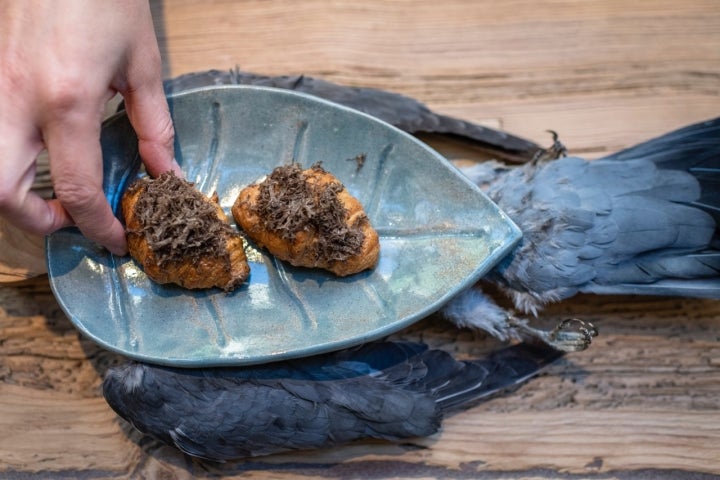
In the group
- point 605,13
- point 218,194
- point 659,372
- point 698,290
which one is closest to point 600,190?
point 698,290

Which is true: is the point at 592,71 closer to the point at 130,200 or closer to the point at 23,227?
the point at 130,200

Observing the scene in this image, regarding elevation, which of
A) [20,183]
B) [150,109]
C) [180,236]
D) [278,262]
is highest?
[150,109]

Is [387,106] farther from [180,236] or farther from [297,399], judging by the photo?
[297,399]

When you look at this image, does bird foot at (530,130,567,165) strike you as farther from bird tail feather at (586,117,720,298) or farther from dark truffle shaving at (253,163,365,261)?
dark truffle shaving at (253,163,365,261)

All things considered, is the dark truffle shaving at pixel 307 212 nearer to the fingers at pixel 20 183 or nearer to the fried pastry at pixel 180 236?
the fried pastry at pixel 180 236

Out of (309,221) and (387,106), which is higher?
(387,106)

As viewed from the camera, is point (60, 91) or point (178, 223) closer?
point (60, 91)

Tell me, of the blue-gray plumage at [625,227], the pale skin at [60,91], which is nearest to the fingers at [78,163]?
the pale skin at [60,91]

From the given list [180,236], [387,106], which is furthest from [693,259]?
[180,236]

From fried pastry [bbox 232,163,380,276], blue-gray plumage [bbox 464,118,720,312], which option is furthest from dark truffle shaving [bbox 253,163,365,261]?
blue-gray plumage [bbox 464,118,720,312]
